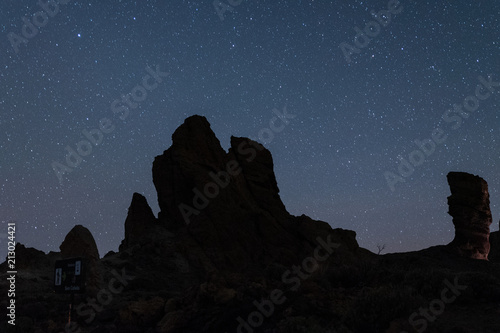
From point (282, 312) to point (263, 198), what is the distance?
3660 cm

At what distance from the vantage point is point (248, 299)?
437 inches

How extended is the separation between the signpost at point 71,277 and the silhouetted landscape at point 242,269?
0.27 meters

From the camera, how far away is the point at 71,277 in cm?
1205

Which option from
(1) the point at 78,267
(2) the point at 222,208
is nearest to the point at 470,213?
(2) the point at 222,208

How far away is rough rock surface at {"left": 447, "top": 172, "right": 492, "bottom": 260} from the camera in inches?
1969

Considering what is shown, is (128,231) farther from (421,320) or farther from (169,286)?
(421,320)

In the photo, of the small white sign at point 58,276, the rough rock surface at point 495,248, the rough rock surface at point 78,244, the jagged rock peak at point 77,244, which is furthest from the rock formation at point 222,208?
the rough rock surface at point 495,248

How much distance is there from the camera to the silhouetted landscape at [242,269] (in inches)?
359

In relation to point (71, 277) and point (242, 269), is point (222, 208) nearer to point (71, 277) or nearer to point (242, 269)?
point (242, 269)

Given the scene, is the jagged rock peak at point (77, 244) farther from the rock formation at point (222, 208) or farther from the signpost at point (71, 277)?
the signpost at point (71, 277)

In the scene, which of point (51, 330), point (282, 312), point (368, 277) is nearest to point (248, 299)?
point (282, 312)

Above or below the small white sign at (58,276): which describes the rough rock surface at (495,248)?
above

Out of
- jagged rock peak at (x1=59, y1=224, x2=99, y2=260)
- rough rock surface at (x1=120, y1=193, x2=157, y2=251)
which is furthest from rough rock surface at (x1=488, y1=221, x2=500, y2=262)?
jagged rock peak at (x1=59, y1=224, x2=99, y2=260)

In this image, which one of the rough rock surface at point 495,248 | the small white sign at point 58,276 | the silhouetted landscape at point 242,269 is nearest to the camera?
the silhouetted landscape at point 242,269
